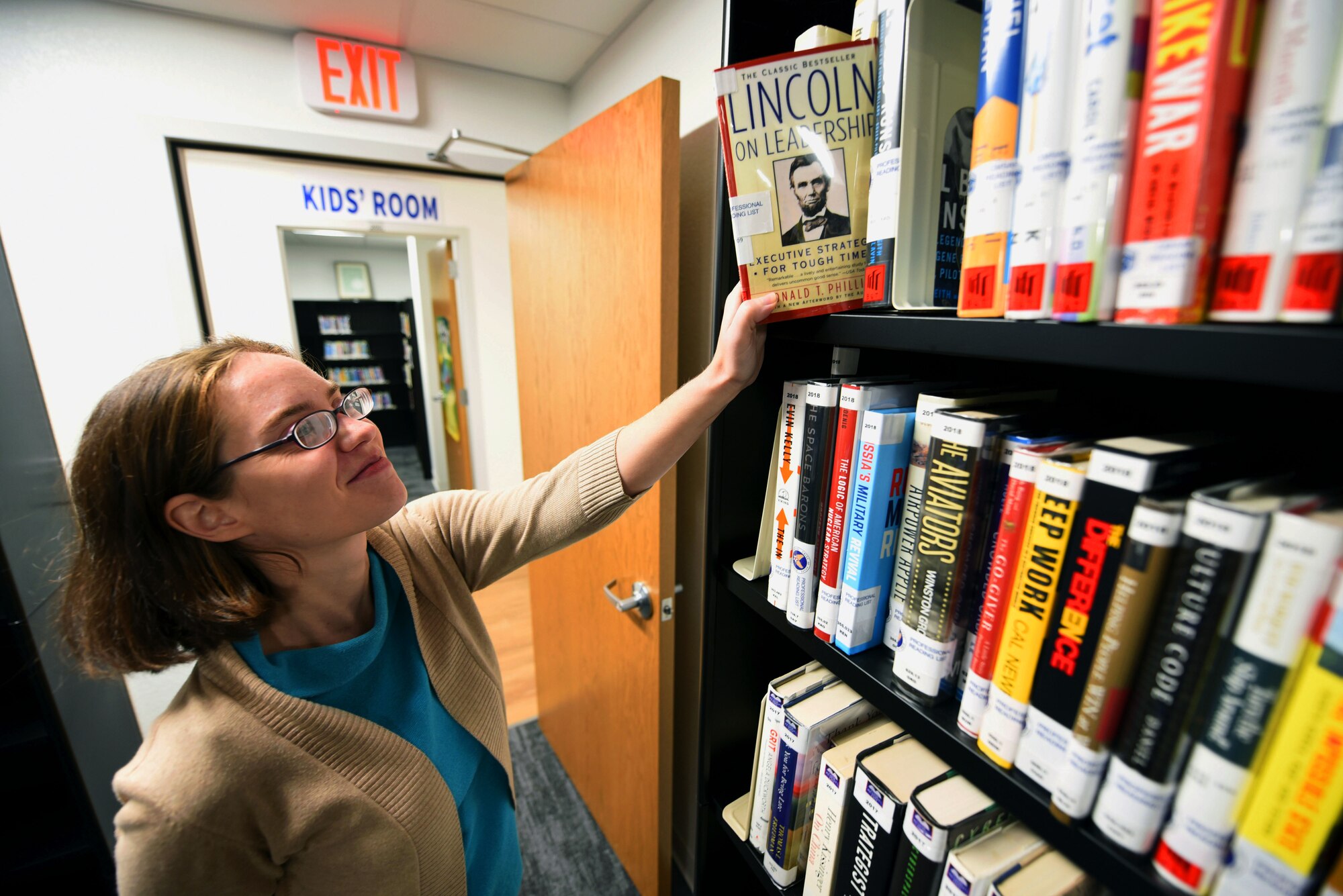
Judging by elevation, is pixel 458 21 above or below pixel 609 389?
above

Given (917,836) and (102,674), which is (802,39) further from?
(102,674)

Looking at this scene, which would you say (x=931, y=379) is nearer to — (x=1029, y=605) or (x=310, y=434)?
(x=1029, y=605)

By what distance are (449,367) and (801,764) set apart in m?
3.74

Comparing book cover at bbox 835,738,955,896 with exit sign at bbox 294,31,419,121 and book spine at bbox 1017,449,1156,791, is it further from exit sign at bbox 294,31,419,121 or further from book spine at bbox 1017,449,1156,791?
exit sign at bbox 294,31,419,121

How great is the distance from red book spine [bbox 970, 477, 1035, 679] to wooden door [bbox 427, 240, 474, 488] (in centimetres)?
288

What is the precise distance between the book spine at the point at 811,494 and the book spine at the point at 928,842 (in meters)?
0.21

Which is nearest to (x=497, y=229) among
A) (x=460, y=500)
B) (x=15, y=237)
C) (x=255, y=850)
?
(x=15, y=237)

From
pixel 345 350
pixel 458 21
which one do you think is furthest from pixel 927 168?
pixel 345 350

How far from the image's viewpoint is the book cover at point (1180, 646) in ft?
1.04

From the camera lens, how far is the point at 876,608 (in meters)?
0.58

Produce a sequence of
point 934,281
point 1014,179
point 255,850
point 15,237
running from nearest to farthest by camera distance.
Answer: point 1014,179, point 934,281, point 255,850, point 15,237

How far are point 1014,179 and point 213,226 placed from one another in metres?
2.81

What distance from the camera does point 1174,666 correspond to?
1.13 feet

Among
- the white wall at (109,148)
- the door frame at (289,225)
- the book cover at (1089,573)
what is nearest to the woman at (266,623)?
the book cover at (1089,573)
